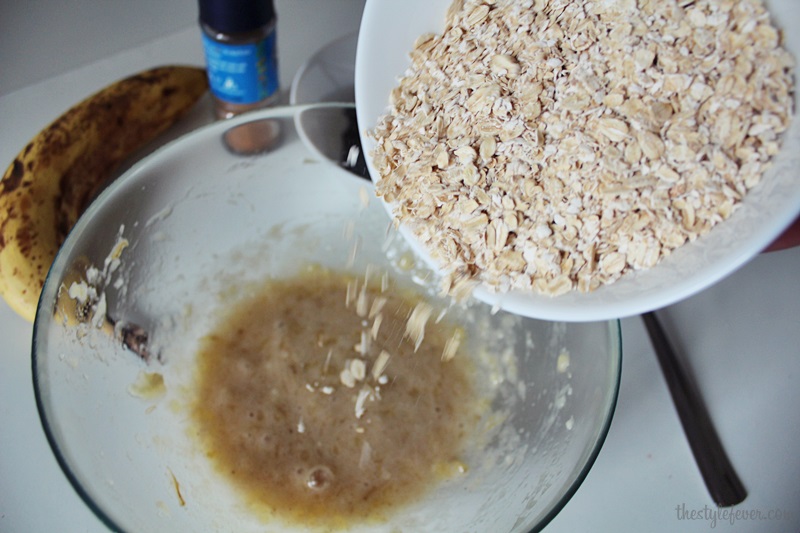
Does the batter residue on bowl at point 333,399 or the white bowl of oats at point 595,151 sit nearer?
the white bowl of oats at point 595,151

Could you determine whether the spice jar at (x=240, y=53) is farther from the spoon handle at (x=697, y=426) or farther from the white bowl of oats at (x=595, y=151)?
the spoon handle at (x=697, y=426)

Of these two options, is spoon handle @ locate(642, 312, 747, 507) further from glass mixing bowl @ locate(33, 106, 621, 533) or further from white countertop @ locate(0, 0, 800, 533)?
glass mixing bowl @ locate(33, 106, 621, 533)

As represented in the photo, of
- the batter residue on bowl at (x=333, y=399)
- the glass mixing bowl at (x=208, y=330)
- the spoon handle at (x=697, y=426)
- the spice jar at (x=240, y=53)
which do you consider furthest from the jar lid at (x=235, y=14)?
the spoon handle at (x=697, y=426)

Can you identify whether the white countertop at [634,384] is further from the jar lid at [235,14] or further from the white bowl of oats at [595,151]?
the white bowl of oats at [595,151]

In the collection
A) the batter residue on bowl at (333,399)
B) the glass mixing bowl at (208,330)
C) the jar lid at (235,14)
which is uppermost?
the jar lid at (235,14)

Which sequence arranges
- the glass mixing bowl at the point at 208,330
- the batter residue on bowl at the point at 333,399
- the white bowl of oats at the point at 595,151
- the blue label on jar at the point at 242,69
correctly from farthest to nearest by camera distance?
the blue label on jar at the point at 242,69 → the batter residue on bowl at the point at 333,399 → the glass mixing bowl at the point at 208,330 → the white bowl of oats at the point at 595,151

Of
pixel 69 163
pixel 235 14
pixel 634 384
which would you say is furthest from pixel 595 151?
pixel 69 163

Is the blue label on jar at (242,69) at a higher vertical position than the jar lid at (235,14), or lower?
lower

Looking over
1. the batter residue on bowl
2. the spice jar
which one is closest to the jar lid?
the spice jar

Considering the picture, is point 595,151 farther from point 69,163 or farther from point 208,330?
point 69,163

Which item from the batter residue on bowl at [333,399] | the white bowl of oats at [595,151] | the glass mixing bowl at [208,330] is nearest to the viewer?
the white bowl of oats at [595,151]
